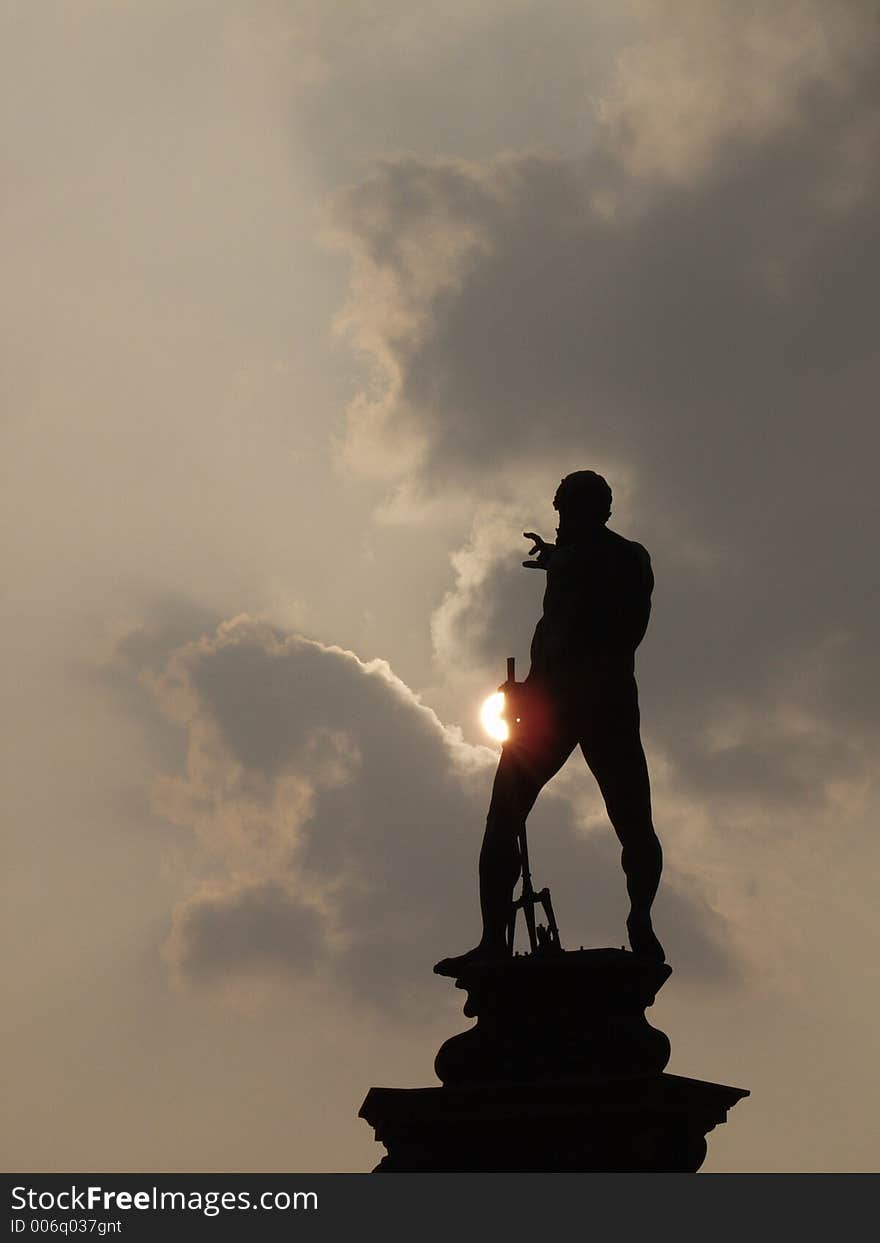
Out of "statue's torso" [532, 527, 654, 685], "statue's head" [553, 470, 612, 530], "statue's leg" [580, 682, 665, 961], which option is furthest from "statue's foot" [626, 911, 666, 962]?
"statue's head" [553, 470, 612, 530]

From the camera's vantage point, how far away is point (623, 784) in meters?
17.1

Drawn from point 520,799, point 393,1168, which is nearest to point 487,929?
point 520,799

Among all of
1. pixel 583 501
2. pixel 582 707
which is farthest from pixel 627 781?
pixel 583 501

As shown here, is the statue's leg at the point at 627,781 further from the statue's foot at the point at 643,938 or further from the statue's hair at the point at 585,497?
the statue's hair at the point at 585,497

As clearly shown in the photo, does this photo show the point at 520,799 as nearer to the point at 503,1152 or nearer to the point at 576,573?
the point at 576,573

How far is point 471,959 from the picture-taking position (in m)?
16.8

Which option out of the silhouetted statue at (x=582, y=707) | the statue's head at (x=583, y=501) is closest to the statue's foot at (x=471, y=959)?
the silhouetted statue at (x=582, y=707)

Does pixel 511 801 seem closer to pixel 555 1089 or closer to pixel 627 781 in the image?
pixel 627 781

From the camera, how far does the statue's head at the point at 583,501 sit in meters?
17.9

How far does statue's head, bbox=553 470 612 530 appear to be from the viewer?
704 inches

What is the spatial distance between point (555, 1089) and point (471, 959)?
1587 millimetres

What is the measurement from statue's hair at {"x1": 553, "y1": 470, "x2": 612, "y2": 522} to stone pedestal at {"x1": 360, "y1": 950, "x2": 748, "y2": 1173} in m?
4.12
